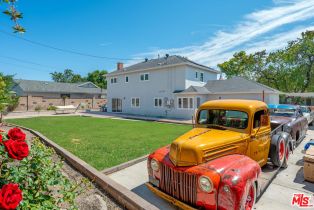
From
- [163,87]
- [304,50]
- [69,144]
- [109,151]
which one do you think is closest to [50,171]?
[109,151]

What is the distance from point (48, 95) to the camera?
1551 inches

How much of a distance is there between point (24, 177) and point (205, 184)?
2486mm

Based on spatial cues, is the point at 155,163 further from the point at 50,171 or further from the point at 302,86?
the point at 302,86

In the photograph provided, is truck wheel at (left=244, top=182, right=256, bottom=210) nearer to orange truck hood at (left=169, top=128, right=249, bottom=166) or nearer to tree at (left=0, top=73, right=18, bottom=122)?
orange truck hood at (left=169, top=128, right=249, bottom=166)

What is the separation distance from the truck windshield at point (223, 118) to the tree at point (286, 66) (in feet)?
117

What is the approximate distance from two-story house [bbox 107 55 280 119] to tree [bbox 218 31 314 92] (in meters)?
16.2

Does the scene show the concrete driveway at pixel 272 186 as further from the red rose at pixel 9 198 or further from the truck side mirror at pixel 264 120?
the red rose at pixel 9 198

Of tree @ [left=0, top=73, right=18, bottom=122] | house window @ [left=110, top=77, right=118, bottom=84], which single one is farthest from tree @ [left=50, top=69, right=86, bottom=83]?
tree @ [left=0, top=73, right=18, bottom=122]

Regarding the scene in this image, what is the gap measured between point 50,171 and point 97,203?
1590 millimetres

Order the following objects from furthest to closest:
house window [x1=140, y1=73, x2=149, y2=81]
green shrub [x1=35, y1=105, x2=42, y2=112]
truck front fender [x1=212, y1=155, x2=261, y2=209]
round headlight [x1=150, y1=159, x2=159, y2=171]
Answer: green shrub [x1=35, y1=105, x2=42, y2=112], house window [x1=140, y1=73, x2=149, y2=81], round headlight [x1=150, y1=159, x2=159, y2=171], truck front fender [x1=212, y1=155, x2=261, y2=209]

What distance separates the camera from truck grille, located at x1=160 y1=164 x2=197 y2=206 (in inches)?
134

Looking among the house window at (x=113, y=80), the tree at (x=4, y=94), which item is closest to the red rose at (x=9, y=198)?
the tree at (x=4, y=94)

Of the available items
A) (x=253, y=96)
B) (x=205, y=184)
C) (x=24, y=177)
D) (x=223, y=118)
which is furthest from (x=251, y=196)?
(x=253, y=96)

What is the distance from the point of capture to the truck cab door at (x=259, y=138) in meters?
4.60
